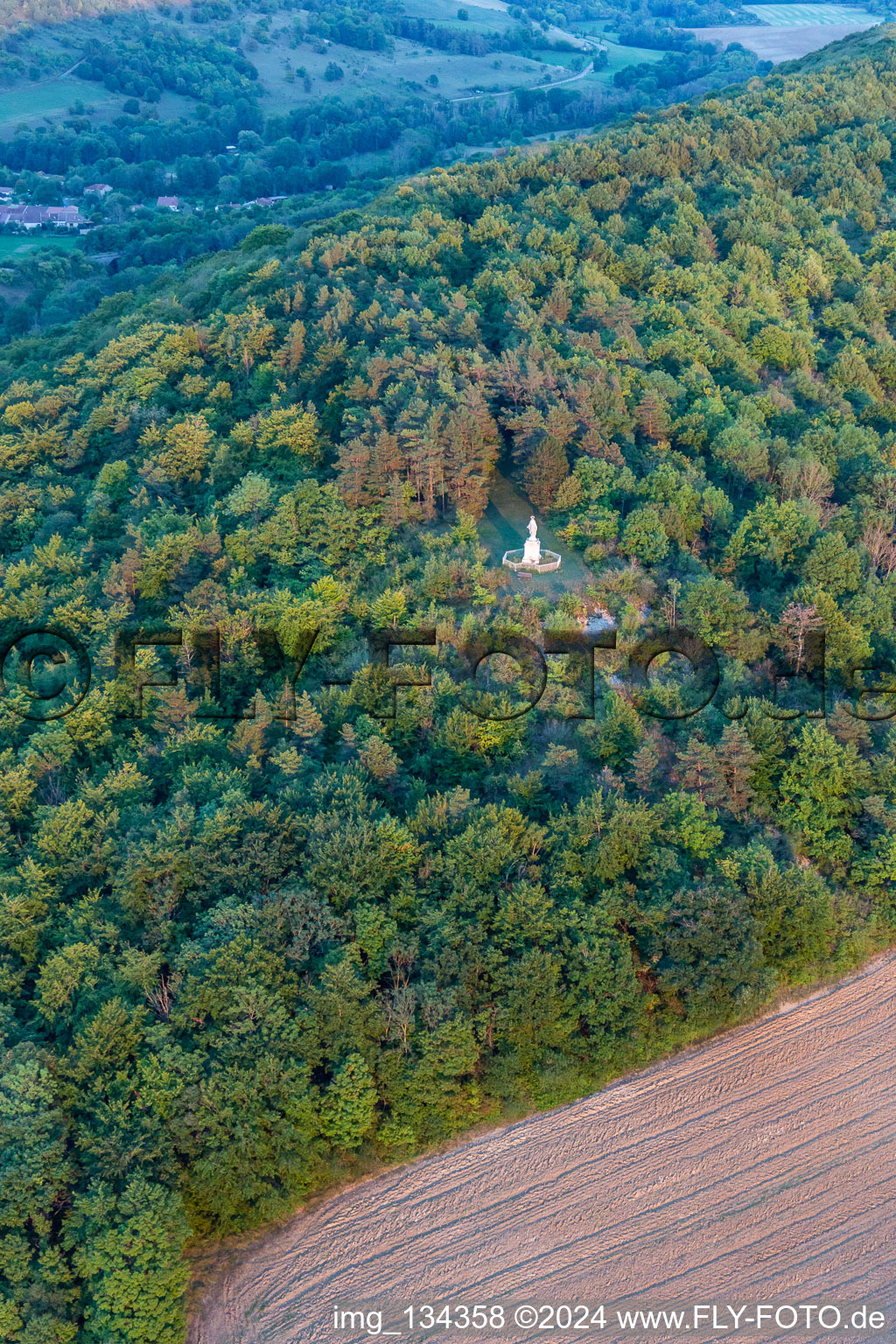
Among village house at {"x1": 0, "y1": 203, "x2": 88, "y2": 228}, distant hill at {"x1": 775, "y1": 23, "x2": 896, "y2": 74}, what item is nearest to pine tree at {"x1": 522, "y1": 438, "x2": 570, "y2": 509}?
distant hill at {"x1": 775, "y1": 23, "x2": 896, "y2": 74}

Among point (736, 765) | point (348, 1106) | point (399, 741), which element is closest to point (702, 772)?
point (736, 765)

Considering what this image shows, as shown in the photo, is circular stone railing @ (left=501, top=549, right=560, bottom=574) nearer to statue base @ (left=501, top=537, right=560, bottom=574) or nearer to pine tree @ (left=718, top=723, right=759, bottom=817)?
statue base @ (left=501, top=537, right=560, bottom=574)

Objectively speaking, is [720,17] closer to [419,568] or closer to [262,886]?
[419,568]

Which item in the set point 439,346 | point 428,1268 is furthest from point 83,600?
point 428,1268

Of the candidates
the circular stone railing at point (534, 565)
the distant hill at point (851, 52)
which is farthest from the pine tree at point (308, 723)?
the distant hill at point (851, 52)

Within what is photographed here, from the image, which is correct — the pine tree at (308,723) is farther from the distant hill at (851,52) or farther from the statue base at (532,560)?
the distant hill at (851,52)

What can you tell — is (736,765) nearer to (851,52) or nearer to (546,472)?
(546,472)
